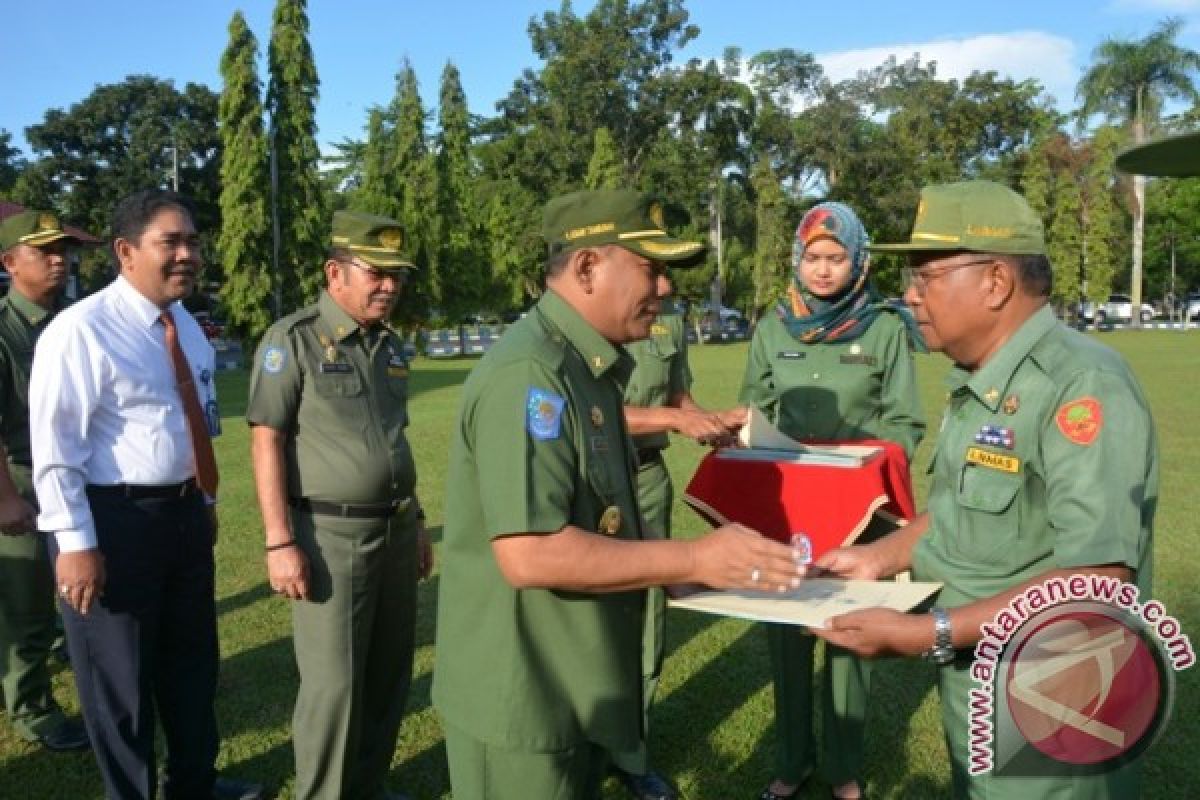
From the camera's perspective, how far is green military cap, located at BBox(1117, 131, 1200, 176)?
1.08 m

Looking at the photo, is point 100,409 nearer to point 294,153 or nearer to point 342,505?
point 342,505

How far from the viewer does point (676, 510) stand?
9.35 meters

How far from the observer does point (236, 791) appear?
3.86 m

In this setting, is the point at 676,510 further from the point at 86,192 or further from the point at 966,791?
the point at 86,192

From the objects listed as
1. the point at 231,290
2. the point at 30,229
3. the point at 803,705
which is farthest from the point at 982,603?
the point at 231,290

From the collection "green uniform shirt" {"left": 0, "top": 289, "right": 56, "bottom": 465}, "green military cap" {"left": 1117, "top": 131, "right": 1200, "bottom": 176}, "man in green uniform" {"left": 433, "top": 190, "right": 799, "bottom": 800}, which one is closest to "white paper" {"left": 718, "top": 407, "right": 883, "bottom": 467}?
"man in green uniform" {"left": 433, "top": 190, "right": 799, "bottom": 800}

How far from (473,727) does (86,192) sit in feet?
188

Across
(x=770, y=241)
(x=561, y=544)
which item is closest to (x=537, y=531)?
(x=561, y=544)

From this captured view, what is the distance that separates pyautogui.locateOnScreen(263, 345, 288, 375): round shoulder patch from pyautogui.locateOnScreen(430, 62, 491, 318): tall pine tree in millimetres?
32697

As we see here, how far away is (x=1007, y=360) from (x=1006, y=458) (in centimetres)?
22

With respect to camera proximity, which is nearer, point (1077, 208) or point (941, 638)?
point (941, 638)

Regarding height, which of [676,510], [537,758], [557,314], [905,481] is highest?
[557,314]

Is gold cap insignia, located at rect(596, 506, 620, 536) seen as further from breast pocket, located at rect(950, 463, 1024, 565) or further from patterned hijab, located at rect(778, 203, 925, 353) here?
patterned hijab, located at rect(778, 203, 925, 353)

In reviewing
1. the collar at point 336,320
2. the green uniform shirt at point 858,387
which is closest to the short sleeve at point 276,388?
the collar at point 336,320
